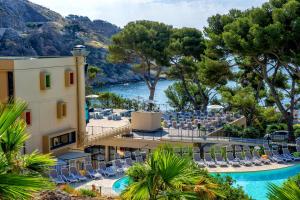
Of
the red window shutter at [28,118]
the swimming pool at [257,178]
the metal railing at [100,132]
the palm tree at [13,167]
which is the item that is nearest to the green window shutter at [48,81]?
the red window shutter at [28,118]

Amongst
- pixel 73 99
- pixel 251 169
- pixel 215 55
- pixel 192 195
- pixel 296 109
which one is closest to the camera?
pixel 192 195

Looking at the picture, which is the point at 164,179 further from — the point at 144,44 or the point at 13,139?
the point at 144,44

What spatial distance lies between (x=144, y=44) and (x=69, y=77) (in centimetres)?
1719

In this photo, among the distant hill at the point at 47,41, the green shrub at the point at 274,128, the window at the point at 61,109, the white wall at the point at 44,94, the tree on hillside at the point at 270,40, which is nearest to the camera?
the white wall at the point at 44,94

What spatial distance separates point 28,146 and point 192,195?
15984mm

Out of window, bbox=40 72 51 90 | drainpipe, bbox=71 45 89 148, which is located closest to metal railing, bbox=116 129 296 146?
drainpipe, bbox=71 45 89 148

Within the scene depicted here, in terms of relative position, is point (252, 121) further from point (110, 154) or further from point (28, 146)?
point (28, 146)

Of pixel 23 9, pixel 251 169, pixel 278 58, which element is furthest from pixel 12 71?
pixel 23 9

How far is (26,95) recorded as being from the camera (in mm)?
21094

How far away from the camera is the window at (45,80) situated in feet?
71.8

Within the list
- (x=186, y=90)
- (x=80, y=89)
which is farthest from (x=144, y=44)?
(x=80, y=89)

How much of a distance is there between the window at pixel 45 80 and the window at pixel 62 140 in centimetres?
244

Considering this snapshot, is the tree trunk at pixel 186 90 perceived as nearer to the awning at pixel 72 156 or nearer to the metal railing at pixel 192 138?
the metal railing at pixel 192 138

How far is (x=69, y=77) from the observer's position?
2384 centimetres
